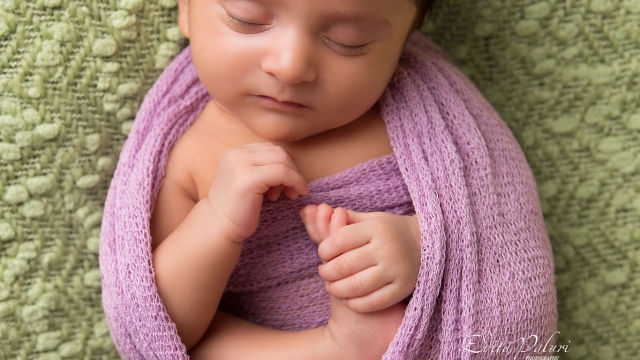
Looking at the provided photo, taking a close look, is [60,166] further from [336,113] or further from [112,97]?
[336,113]

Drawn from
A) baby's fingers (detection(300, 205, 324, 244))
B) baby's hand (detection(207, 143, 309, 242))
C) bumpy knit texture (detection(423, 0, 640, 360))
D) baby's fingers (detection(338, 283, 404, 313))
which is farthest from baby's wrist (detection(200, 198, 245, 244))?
bumpy knit texture (detection(423, 0, 640, 360))

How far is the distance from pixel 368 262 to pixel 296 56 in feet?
1.06

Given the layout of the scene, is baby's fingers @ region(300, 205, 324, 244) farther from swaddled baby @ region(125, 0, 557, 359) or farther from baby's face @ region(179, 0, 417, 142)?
baby's face @ region(179, 0, 417, 142)

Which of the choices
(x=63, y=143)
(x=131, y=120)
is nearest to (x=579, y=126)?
(x=131, y=120)

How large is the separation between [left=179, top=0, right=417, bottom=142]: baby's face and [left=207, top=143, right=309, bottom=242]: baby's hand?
2.2 inches

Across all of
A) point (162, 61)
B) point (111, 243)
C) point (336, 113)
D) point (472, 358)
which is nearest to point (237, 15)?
point (336, 113)

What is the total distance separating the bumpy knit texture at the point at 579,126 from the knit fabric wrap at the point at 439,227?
18 cm

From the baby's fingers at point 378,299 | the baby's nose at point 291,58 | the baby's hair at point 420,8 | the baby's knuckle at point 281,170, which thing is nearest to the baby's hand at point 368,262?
the baby's fingers at point 378,299

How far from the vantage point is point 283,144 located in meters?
1.16

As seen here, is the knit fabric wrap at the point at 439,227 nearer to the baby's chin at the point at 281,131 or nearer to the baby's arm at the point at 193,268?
the baby's arm at the point at 193,268

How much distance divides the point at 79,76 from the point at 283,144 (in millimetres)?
390

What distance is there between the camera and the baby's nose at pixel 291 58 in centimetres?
96

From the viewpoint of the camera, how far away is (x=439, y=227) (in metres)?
1.03

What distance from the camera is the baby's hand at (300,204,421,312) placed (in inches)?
39.1
